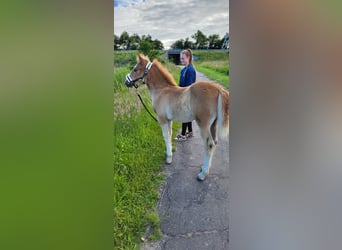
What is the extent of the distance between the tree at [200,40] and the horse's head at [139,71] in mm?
305

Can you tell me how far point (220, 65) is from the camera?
5.72 ft

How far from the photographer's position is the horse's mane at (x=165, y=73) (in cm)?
187

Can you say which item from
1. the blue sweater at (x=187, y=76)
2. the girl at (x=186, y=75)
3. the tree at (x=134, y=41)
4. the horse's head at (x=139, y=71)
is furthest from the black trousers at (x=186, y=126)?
the tree at (x=134, y=41)

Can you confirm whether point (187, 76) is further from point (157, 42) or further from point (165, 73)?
point (157, 42)

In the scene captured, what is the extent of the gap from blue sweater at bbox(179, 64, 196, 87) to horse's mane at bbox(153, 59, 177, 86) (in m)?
0.05

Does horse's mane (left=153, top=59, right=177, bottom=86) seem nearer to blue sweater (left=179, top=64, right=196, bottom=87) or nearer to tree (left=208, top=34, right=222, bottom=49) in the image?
blue sweater (left=179, top=64, right=196, bottom=87)

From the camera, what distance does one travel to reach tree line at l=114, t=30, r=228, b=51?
1.75 m

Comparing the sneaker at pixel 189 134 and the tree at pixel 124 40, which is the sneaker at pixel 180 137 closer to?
the sneaker at pixel 189 134
